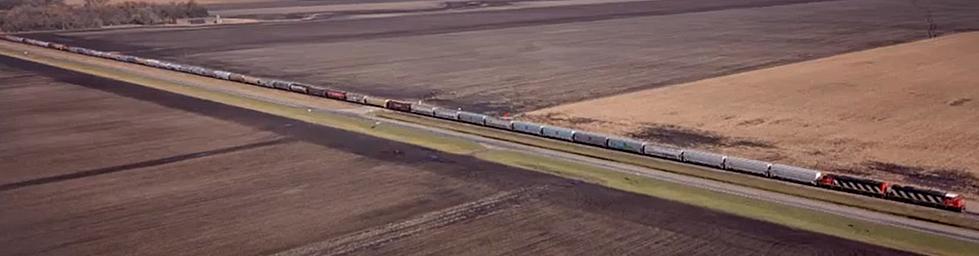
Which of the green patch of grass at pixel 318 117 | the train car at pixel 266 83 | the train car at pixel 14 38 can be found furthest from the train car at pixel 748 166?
the train car at pixel 14 38

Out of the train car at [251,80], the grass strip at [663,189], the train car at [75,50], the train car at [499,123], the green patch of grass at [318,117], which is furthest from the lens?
the train car at [75,50]

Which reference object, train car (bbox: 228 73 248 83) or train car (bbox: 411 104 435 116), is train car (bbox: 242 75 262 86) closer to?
train car (bbox: 228 73 248 83)

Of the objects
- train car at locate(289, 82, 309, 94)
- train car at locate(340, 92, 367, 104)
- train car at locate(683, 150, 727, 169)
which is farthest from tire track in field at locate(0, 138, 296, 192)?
train car at locate(683, 150, 727, 169)

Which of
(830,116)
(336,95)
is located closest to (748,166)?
(830,116)

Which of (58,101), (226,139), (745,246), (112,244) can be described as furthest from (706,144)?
(58,101)

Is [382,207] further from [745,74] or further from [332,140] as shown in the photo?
[745,74]

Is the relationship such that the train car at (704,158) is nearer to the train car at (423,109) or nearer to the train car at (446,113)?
the train car at (446,113)
